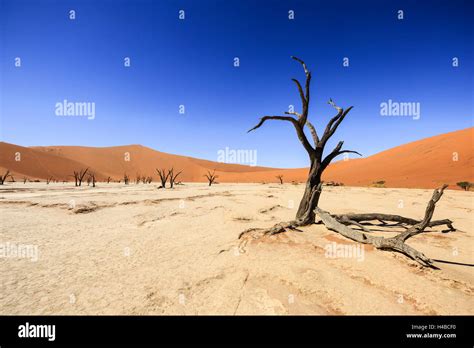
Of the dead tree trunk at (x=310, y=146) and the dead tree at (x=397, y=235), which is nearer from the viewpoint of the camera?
the dead tree at (x=397, y=235)

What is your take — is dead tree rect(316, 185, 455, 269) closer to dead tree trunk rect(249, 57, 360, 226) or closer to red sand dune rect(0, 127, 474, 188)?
dead tree trunk rect(249, 57, 360, 226)

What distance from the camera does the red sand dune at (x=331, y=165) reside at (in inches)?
1149

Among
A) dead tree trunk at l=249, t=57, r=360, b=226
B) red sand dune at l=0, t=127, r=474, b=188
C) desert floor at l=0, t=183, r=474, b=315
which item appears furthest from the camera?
red sand dune at l=0, t=127, r=474, b=188

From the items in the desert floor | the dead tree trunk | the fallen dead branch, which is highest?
the dead tree trunk

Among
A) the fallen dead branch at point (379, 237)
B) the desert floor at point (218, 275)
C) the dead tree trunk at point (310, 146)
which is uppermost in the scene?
the dead tree trunk at point (310, 146)

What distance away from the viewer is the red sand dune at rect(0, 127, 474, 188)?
29.2 metres

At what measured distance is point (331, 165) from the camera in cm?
5884

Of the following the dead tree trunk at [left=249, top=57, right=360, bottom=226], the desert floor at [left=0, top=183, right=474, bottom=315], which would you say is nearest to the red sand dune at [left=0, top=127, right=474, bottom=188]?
the dead tree trunk at [left=249, top=57, right=360, bottom=226]

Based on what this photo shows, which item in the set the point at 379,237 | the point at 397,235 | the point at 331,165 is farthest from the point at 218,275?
the point at 331,165

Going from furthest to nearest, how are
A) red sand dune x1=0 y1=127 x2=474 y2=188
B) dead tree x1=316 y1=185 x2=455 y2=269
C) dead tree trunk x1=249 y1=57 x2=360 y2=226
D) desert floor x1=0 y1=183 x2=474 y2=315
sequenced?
1. red sand dune x1=0 y1=127 x2=474 y2=188
2. dead tree trunk x1=249 y1=57 x2=360 y2=226
3. dead tree x1=316 y1=185 x2=455 y2=269
4. desert floor x1=0 y1=183 x2=474 y2=315

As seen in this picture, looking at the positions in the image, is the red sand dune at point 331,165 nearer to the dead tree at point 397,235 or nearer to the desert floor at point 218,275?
the dead tree at point 397,235

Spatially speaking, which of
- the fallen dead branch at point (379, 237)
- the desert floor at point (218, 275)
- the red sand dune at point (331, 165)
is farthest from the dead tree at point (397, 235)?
the red sand dune at point (331, 165)

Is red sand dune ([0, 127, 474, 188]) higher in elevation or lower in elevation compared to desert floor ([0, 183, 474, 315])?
higher
